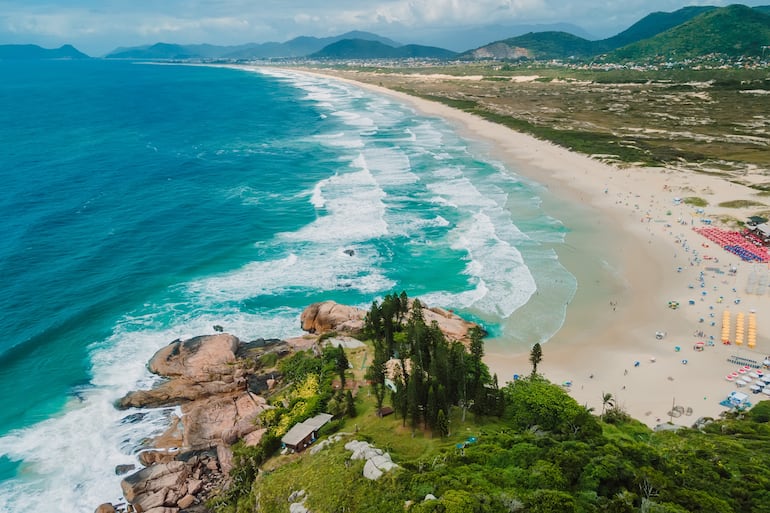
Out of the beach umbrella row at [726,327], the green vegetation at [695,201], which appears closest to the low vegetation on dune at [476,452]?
the beach umbrella row at [726,327]

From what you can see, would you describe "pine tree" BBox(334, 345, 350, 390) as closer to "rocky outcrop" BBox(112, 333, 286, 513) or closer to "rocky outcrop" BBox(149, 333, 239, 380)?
"rocky outcrop" BBox(112, 333, 286, 513)

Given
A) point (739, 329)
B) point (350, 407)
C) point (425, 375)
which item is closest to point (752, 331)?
point (739, 329)

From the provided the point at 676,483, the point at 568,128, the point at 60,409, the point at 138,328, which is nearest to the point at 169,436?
the point at 60,409

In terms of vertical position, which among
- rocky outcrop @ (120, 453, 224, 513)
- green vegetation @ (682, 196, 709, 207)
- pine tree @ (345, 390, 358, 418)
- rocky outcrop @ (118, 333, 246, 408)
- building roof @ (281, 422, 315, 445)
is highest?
green vegetation @ (682, 196, 709, 207)

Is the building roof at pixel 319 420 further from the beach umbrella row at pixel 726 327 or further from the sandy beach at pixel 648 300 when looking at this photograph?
the beach umbrella row at pixel 726 327

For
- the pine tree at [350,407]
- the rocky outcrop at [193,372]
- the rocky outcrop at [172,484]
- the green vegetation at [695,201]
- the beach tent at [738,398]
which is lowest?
the rocky outcrop at [172,484]

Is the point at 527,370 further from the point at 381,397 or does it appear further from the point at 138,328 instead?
the point at 138,328

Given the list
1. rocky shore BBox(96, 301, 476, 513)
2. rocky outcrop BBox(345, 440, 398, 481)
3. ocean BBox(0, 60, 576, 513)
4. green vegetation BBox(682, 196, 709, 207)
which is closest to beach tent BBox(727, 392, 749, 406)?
ocean BBox(0, 60, 576, 513)
